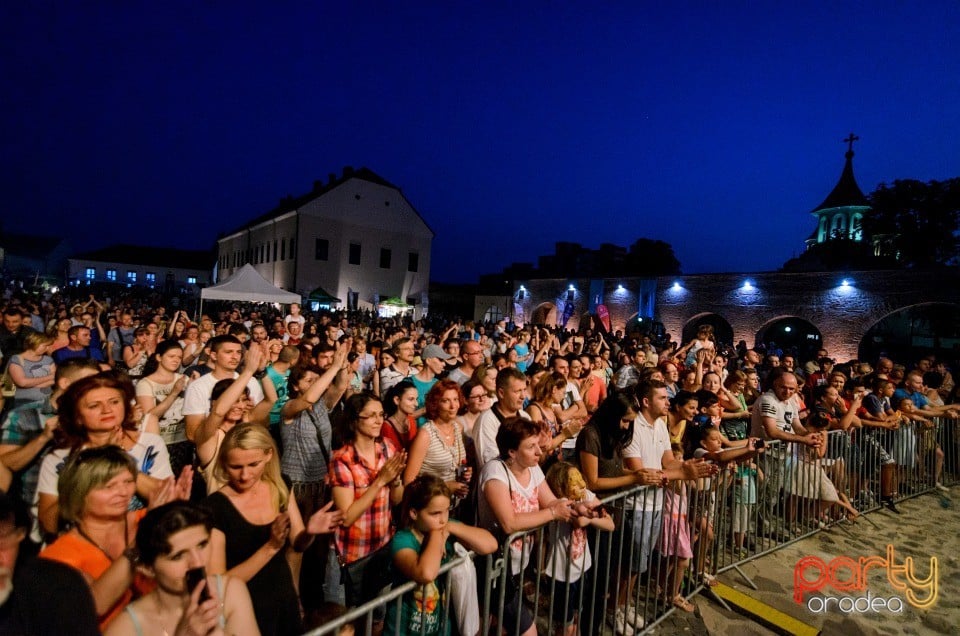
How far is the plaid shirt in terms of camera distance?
2957mm

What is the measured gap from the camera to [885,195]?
99.3 ft

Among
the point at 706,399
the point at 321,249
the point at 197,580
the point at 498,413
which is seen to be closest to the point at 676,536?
the point at 498,413

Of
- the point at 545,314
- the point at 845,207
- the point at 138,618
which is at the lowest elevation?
the point at 138,618

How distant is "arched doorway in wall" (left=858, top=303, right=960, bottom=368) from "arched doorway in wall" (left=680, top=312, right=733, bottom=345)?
518 centimetres

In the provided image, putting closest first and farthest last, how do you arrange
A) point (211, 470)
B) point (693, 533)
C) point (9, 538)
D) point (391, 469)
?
point (9, 538)
point (391, 469)
point (211, 470)
point (693, 533)

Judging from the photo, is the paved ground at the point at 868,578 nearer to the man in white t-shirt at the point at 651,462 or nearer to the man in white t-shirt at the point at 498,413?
the man in white t-shirt at the point at 651,462

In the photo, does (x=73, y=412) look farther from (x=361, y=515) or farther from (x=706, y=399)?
(x=706, y=399)

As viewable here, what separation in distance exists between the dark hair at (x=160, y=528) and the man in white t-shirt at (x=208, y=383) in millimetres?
1991

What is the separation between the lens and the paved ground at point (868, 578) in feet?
12.3

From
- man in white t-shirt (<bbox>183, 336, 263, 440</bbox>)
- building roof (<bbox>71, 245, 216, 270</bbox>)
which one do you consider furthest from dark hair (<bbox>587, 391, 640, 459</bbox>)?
building roof (<bbox>71, 245, 216, 270</bbox>)

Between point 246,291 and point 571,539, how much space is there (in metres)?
14.3

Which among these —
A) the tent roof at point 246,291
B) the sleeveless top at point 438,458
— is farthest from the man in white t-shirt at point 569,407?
the tent roof at point 246,291

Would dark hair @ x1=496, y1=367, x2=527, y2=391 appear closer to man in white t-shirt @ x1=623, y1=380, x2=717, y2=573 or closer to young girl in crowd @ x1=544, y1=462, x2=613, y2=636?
young girl in crowd @ x1=544, y1=462, x2=613, y2=636

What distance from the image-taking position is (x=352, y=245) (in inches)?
1265
